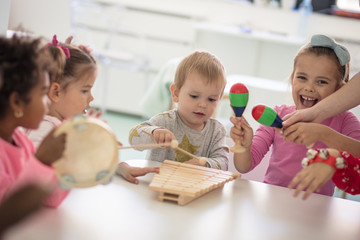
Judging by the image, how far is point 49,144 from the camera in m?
1.07

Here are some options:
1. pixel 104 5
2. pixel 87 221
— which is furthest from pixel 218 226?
pixel 104 5

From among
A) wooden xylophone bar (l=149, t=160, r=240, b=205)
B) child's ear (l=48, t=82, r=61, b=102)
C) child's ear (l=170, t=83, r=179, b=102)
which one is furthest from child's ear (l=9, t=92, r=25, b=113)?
child's ear (l=170, t=83, r=179, b=102)

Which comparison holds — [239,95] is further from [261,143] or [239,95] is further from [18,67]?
[18,67]

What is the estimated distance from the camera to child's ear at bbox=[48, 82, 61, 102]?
1.61 m

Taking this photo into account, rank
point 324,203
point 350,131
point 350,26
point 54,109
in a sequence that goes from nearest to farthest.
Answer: point 324,203
point 54,109
point 350,131
point 350,26

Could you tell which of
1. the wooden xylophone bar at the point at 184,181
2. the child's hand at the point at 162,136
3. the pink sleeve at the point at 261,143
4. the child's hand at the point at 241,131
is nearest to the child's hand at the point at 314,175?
the wooden xylophone bar at the point at 184,181

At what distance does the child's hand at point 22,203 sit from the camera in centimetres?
60

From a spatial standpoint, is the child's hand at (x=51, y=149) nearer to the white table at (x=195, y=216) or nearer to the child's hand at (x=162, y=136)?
the white table at (x=195, y=216)

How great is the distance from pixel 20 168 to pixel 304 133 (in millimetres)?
892

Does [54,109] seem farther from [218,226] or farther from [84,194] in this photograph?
[218,226]

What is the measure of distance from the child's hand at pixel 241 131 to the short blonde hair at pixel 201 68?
0.30m

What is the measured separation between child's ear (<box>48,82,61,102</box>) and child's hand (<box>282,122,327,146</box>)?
770 mm

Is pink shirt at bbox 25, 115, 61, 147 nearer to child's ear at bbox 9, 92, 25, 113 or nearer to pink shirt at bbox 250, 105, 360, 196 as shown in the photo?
child's ear at bbox 9, 92, 25, 113

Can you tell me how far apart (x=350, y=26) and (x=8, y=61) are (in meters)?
4.87
